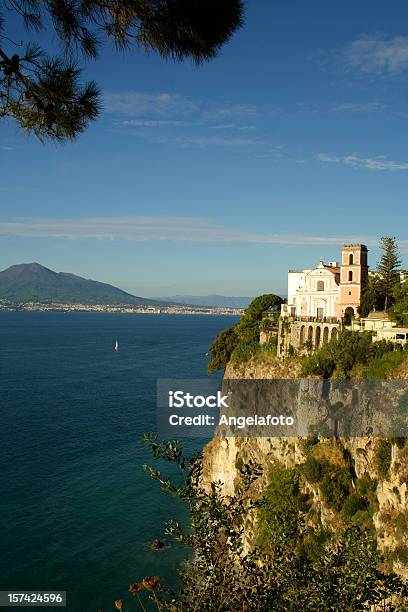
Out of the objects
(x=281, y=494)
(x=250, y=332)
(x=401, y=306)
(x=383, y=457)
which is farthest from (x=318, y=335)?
(x=383, y=457)

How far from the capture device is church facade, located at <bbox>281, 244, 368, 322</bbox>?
3503 centimetres

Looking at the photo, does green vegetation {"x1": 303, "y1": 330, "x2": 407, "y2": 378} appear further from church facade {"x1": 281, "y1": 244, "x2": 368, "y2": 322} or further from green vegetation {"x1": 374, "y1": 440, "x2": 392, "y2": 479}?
church facade {"x1": 281, "y1": 244, "x2": 368, "y2": 322}

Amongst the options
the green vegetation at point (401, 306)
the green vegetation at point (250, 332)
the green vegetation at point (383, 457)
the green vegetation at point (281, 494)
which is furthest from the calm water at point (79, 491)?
the green vegetation at point (401, 306)

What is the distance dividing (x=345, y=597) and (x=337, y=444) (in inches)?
760

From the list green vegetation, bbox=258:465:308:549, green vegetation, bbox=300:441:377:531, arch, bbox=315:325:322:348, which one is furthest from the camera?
arch, bbox=315:325:322:348

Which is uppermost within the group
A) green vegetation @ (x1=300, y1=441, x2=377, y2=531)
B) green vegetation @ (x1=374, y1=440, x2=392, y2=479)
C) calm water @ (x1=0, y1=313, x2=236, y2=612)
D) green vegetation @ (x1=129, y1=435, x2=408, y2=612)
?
green vegetation @ (x1=129, y1=435, x2=408, y2=612)

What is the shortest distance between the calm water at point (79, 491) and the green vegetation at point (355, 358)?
12.5 metres

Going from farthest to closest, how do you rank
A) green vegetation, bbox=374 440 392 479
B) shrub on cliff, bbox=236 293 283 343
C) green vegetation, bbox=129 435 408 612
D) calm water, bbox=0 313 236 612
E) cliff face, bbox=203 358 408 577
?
shrub on cliff, bbox=236 293 283 343 < calm water, bbox=0 313 236 612 < green vegetation, bbox=374 440 392 479 < cliff face, bbox=203 358 408 577 < green vegetation, bbox=129 435 408 612

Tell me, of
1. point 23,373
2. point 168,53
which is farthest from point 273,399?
point 23,373

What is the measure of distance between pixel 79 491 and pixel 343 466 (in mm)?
17411

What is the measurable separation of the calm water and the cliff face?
481 centimetres

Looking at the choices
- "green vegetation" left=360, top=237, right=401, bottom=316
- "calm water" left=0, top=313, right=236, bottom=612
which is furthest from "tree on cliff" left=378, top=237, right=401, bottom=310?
"calm water" left=0, top=313, right=236, bottom=612

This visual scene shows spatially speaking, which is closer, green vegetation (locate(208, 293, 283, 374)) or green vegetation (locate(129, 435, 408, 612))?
green vegetation (locate(129, 435, 408, 612))

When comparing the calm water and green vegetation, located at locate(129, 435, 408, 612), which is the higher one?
green vegetation, located at locate(129, 435, 408, 612)
